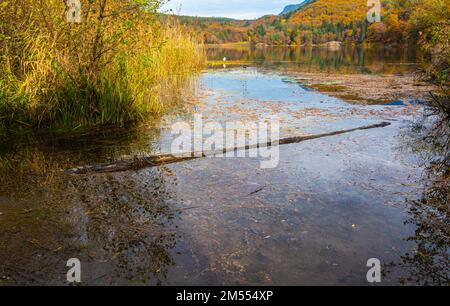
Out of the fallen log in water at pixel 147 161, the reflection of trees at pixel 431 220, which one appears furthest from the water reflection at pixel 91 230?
the reflection of trees at pixel 431 220

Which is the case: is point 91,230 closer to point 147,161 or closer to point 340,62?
point 147,161

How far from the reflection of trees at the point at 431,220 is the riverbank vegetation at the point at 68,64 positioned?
5121 millimetres

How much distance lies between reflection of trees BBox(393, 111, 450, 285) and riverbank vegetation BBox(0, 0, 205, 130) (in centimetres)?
512

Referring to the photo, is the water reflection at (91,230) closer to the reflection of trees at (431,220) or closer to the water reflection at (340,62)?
the reflection of trees at (431,220)

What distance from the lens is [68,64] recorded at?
664 centimetres

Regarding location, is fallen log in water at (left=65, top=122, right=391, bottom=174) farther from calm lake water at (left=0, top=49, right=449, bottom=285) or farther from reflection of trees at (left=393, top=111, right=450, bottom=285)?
reflection of trees at (left=393, top=111, right=450, bottom=285)

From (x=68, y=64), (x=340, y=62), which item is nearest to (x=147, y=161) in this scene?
(x=68, y=64)

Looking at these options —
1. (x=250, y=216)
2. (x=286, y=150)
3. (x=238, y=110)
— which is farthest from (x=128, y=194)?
(x=238, y=110)

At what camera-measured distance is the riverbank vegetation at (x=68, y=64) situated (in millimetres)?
6277

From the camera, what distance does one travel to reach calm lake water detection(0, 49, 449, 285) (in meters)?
2.63

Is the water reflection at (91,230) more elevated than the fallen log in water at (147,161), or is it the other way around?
the fallen log in water at (147,161)

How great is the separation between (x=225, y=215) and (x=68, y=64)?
4668 mm

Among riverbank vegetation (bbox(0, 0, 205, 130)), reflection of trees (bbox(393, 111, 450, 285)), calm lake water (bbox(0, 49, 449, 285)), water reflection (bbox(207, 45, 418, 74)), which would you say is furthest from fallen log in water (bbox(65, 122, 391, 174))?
water reflection (bbox(207, 45, 418, 74))

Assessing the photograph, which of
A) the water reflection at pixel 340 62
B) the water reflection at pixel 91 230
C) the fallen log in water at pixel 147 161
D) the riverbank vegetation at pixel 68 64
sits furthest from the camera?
the water reflection at pixel 340 62
